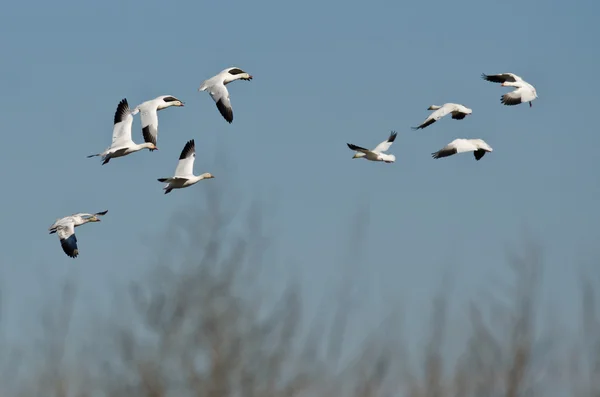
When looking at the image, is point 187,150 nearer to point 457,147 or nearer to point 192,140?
point 192,140

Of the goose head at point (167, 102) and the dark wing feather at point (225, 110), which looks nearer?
the dark wing feather at point (225, 110)

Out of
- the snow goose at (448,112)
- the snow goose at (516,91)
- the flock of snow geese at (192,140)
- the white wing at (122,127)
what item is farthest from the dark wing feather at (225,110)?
the snow goose at (516,91)

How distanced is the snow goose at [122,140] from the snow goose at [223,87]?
144cm

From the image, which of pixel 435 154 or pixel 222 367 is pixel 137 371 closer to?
pixel 222 367

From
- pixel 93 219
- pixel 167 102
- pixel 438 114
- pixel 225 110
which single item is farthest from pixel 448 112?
pixel 93 219

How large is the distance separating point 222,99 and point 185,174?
62.9 inches

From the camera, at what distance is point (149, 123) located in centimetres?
2375

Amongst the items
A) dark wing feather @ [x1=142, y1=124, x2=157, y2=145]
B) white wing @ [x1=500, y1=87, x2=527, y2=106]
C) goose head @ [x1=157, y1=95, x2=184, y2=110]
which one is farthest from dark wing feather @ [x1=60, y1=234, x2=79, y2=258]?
white wing @ [x1=500, y1=87, x2=527, y2=106]

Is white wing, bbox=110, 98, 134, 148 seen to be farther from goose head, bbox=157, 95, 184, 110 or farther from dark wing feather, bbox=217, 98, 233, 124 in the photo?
dark wing feather, bbox=217, 98, 233, 124

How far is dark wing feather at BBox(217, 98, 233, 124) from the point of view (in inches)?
905

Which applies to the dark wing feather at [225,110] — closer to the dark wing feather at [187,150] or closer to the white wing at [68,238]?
the dark wing feather at [187,150]

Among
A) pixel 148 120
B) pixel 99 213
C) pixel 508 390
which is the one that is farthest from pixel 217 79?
pixel 508 390

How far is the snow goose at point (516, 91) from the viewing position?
74.4 feet

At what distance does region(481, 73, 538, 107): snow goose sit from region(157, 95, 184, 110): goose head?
6194 mm
